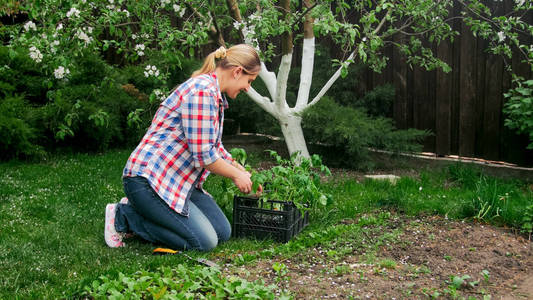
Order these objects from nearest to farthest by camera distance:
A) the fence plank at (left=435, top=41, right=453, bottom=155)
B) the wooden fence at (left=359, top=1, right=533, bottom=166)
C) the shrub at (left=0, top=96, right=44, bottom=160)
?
the shrub at (left=0, top=96, right=44, bottom=160) → the wooden fence at (left=359, top=1, right=533, bottom=166) → the fence plank at (left=435, top=41, right=453, bottom=155)

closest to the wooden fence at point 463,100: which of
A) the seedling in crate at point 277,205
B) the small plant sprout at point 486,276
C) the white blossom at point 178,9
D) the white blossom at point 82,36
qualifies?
the seedling in crate at point 277,205

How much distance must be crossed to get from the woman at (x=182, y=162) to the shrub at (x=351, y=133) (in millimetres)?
2293

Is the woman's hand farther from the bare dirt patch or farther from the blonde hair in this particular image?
the blonde hair

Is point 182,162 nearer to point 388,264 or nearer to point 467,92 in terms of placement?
point 388,264

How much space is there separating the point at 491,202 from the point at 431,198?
28.7 inches

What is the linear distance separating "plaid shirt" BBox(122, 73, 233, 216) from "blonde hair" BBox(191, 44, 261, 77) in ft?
0.28

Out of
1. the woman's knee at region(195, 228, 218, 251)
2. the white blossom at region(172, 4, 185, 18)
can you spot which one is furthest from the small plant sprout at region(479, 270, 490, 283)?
the white blossom at region(172, 4, 185, 18)

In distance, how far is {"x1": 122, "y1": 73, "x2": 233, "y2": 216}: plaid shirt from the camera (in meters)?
3.40

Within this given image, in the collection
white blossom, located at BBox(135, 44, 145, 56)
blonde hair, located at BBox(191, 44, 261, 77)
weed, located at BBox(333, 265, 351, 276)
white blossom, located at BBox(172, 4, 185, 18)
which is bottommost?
weed, located at BBox(333, 265, 351, 276)

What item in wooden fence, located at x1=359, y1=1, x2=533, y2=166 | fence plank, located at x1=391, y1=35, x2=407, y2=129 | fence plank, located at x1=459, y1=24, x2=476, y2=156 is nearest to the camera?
wooden fence, located at x1=359, y1=1, x2=533, y2=166

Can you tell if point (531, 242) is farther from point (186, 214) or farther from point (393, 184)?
point (186, 214)

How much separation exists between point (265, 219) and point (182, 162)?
73cm

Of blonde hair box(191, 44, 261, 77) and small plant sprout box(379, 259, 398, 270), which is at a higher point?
blonde hair box(191, 44, 261, 77)

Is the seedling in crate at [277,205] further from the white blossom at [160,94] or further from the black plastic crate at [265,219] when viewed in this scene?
the white blossom at [160,94]
